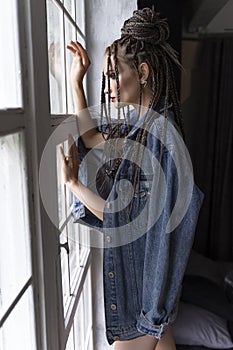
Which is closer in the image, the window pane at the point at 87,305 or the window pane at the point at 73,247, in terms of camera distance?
the window pane at the point at 73,247

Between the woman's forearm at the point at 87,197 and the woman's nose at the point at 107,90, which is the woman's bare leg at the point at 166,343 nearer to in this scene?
the woman's forearm at the point at 87,197

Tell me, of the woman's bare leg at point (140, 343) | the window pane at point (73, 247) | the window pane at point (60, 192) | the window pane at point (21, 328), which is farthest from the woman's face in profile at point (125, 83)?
the woman's bare leg at point (140, 343)

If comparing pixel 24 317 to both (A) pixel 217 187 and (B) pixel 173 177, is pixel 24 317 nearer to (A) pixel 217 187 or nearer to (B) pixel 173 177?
(B) pixel 173 177

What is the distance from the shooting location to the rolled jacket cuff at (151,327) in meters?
0.96

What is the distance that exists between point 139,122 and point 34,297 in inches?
20.4

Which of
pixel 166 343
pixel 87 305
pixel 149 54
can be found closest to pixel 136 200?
pixel 149 54

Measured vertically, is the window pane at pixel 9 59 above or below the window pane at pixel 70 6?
below

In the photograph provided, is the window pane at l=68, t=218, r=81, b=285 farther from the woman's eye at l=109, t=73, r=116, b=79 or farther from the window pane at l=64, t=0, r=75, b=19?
the window pane at l=64, t=0, r=75, b=19

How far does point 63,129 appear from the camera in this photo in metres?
0.89

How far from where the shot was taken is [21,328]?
66 centimetres

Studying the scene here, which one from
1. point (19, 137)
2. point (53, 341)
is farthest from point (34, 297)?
point (19, 137)

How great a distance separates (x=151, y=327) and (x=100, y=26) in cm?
95

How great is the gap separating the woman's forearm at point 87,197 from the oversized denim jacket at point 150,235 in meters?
0.03

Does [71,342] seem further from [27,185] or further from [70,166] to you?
[27,185]
